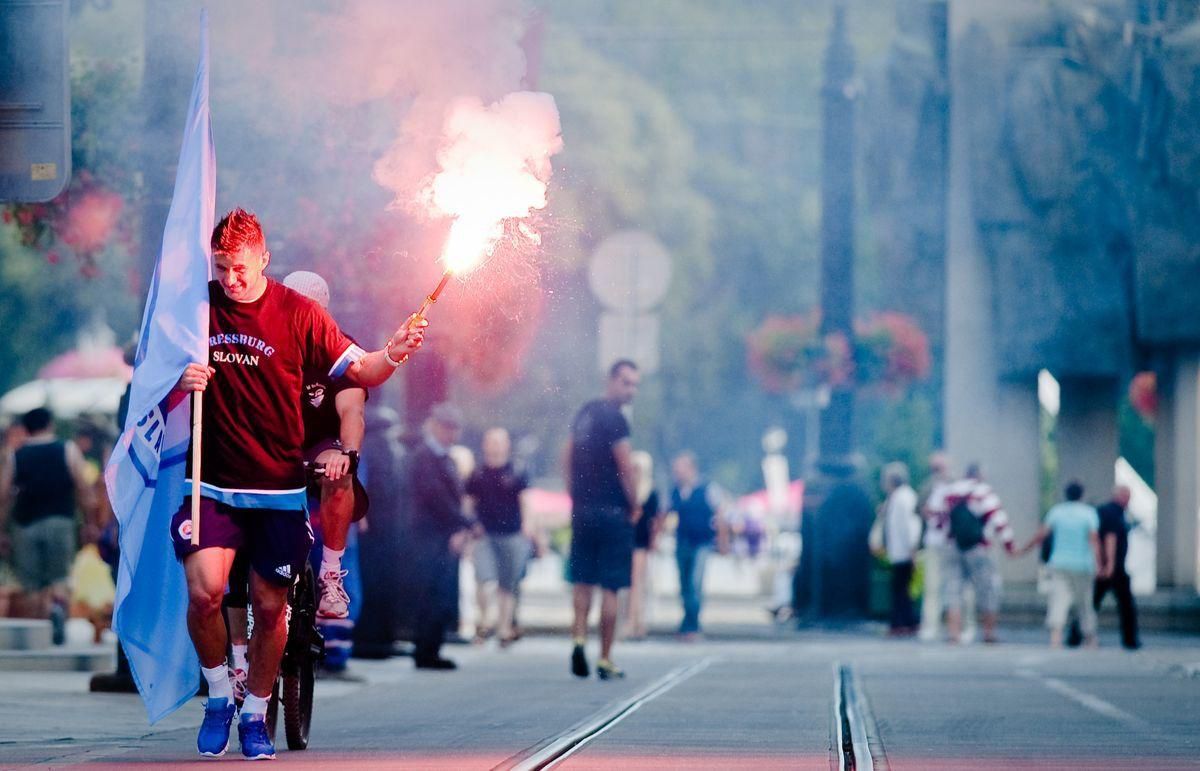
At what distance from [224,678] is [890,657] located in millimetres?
11273

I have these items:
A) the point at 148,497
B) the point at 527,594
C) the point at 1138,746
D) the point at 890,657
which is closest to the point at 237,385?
the point at 148,497

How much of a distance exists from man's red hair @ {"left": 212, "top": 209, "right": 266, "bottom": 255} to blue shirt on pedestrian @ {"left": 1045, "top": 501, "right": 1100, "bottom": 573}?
14.8 m

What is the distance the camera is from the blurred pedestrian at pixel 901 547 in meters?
24.9

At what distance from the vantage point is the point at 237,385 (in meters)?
8.62

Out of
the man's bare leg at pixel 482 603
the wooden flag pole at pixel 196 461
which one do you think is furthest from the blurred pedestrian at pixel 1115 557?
the wooden flag pole at pixel 196 461

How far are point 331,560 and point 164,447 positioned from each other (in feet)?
3.14

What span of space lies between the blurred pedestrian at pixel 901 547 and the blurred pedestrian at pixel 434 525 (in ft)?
27.1

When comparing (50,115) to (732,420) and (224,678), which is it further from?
(732,420)

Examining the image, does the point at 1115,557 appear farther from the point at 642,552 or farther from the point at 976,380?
the point at 976,380

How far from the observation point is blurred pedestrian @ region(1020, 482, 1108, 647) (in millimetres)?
22297

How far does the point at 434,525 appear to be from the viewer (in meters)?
17.1

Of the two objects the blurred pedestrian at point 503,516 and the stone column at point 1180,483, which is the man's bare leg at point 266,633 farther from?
the stone column at point 1180,483

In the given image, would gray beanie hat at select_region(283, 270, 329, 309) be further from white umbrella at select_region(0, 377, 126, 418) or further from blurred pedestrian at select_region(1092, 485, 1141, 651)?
white umbrella at select_region(0, 377, 126, 418)

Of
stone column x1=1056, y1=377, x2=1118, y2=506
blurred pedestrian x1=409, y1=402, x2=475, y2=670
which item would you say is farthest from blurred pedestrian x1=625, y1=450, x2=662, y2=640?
stone column x1=1056, y1=377, x2=1118, y2=506
